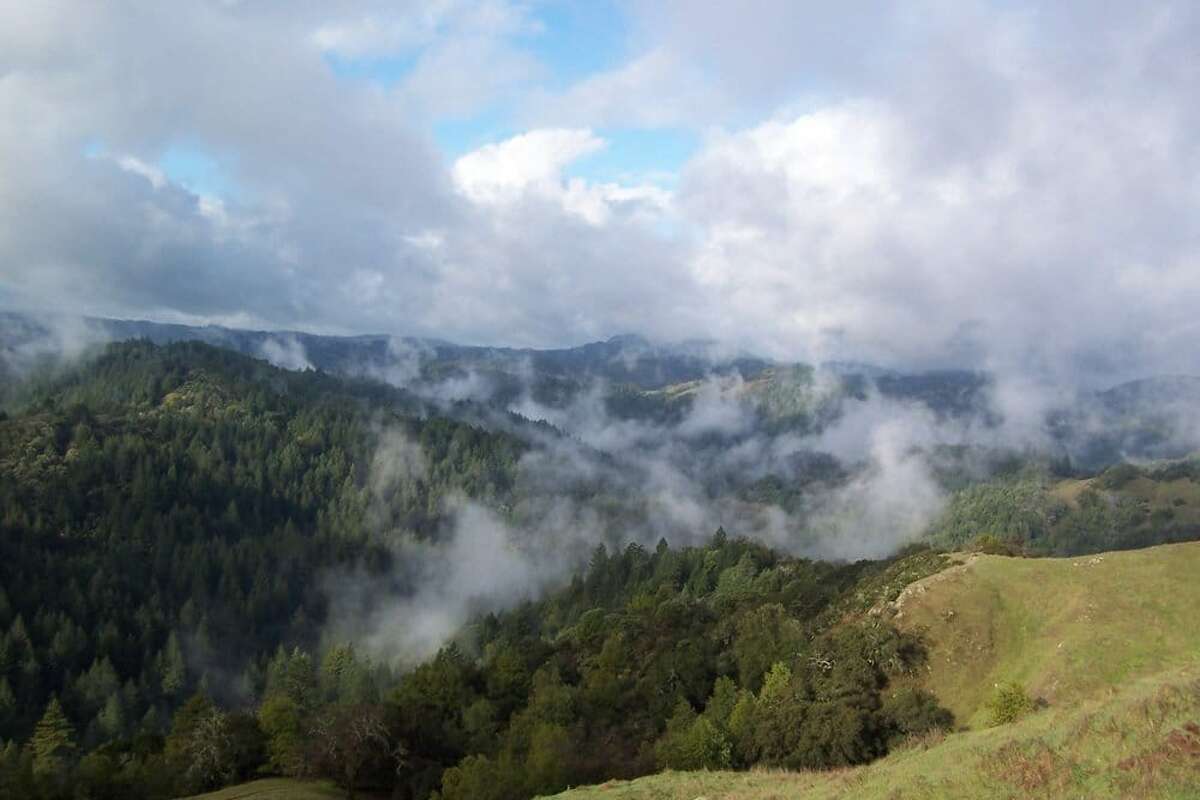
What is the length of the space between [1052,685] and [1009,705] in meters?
11.0

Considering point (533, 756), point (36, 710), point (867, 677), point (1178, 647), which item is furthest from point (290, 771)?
point (36, 710)

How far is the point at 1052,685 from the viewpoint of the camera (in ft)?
197

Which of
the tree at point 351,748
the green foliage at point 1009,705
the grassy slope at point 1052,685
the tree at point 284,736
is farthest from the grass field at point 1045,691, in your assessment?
the green foliage at point 1009,705

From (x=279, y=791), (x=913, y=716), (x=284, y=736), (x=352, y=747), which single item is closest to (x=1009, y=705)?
(x=913, y=716)

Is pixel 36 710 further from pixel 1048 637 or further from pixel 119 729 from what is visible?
pixel 1048 637

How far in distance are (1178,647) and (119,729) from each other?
170m

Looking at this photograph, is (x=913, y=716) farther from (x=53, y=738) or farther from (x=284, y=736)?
(x=53, y=738)

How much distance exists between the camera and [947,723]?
6000 cm

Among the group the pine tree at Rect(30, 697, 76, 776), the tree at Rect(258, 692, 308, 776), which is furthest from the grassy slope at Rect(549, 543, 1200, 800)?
the pine tree at Rect(30, 697, 76, 776)

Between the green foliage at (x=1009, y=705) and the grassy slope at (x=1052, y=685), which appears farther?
the green foliage at (x=1009, y=705)

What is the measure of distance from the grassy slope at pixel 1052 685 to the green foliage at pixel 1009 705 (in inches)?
113

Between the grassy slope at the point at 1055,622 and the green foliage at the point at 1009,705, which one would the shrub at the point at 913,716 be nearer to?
the grassy slope at the point at 1055,622

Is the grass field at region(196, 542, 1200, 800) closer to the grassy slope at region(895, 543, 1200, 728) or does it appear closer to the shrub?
the grassy slope at region(895, 543, 1200, 728)

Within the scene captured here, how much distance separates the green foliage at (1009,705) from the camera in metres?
51.5
